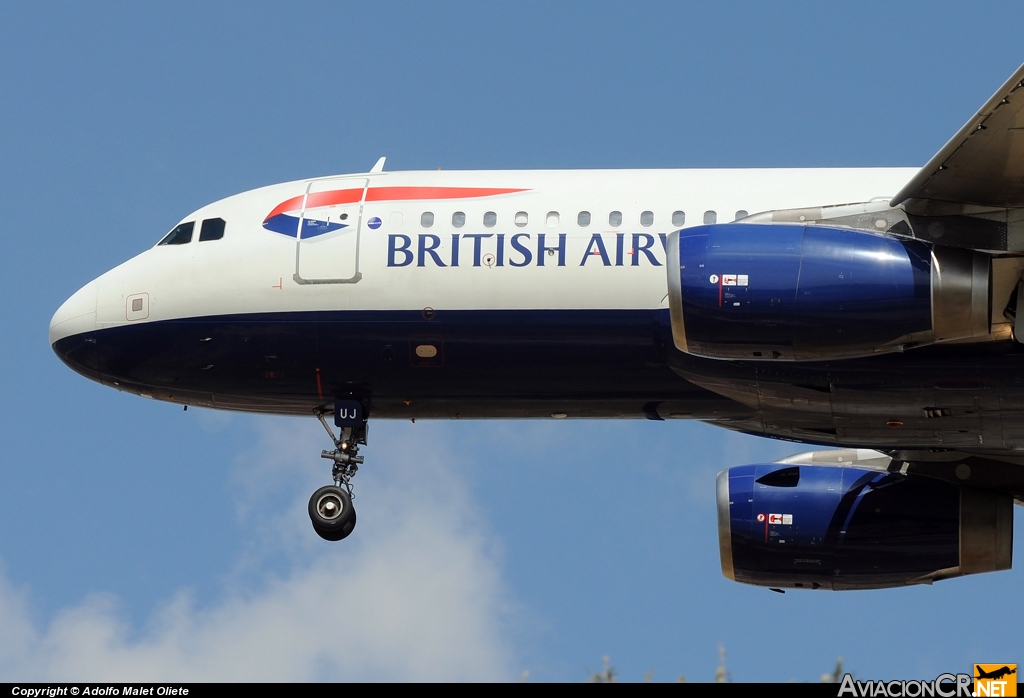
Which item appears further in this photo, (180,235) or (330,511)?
(180,235)

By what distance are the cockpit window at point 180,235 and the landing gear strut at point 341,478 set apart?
3.21 m

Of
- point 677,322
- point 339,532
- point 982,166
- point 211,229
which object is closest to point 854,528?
point 677,322

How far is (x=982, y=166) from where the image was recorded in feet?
69.2

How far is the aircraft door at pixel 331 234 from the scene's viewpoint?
80.2 ft

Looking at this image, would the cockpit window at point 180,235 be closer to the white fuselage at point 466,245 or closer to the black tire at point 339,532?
the white fuselage at point 466,245

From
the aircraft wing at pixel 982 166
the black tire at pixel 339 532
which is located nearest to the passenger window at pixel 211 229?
the black tire at pixel 339 532

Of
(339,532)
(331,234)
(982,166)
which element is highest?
(331,234)

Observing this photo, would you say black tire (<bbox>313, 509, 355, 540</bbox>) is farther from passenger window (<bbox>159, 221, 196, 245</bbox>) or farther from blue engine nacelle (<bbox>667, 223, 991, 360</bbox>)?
blue engine nacelle (<bbox>667, 223, 991, 360</bbox>)

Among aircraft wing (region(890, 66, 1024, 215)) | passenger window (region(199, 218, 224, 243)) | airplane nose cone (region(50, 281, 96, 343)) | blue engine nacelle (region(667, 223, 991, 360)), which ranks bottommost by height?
blue engine nacelle (region(667, 223, 991, 360))

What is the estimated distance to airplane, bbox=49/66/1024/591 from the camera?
69.4ft

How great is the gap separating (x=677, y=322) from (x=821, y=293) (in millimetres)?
1671

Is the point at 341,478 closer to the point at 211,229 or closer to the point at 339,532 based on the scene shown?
the point at 339,532

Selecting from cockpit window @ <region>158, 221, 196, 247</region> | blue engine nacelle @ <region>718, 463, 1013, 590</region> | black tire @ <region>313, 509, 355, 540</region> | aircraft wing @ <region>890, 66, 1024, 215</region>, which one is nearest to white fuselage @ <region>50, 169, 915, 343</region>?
cockpit window @ <region>158, 221, 196, 247</region>

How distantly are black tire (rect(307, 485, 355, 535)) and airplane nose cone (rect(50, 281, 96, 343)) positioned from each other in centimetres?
392
